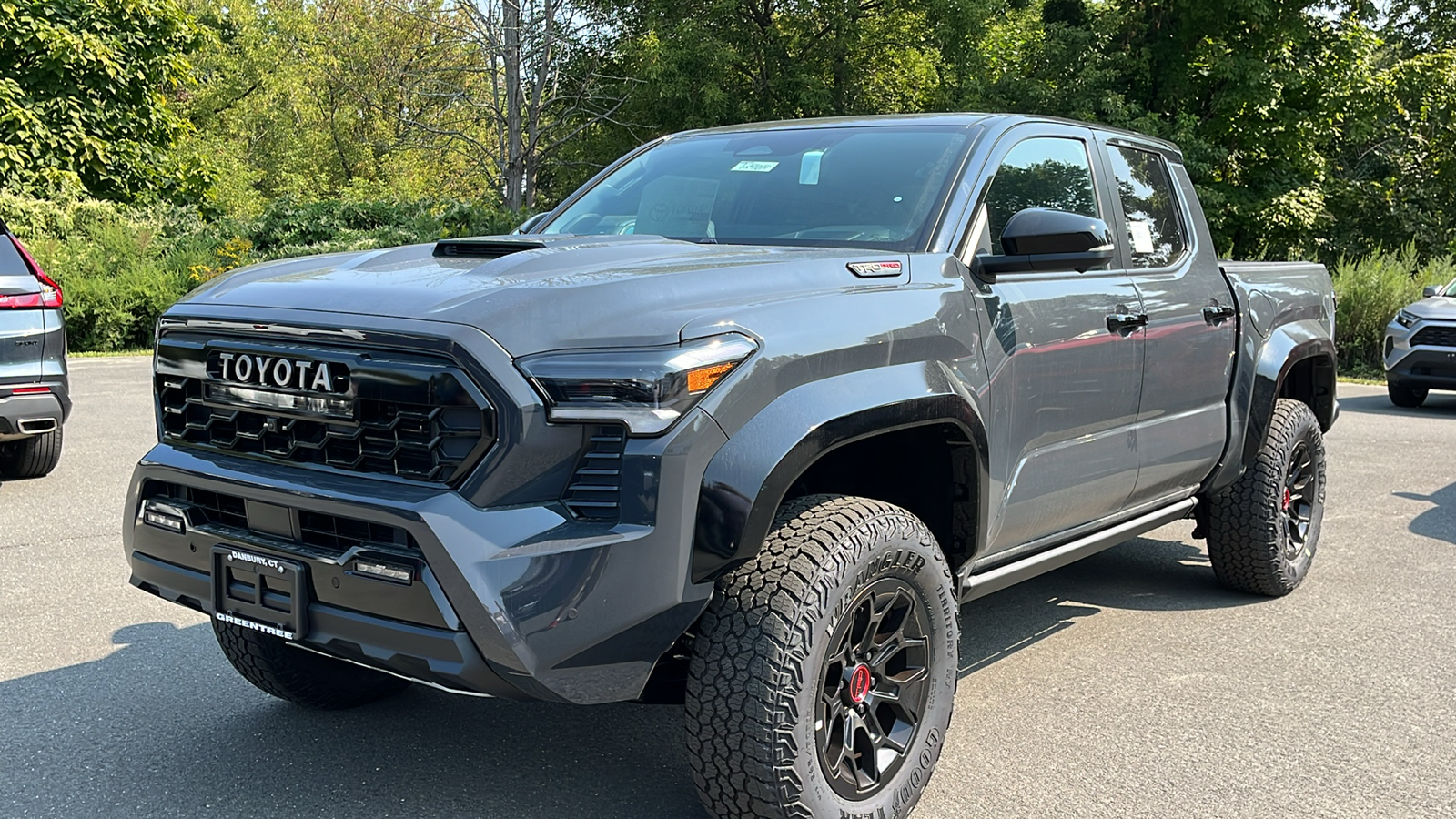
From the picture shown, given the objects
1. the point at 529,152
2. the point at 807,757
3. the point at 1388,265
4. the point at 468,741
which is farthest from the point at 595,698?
the point at 529,152

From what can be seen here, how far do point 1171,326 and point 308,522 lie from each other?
10.4 ft

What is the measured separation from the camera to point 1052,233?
3551 millimetres

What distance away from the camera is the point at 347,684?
409 centimetres

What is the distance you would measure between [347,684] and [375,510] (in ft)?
5.24

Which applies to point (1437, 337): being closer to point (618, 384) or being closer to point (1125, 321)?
point (1125, 321)

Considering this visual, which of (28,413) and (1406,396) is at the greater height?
(28,413)

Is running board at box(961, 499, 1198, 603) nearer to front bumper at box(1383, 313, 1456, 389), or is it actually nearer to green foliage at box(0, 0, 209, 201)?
front bumper at box(1383, 313, 1456, 389)

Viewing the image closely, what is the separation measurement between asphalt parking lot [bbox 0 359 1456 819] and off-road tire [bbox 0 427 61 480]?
2194mm

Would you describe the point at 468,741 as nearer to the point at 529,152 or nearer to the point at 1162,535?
the point at 1162,535

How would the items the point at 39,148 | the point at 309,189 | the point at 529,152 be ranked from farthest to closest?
the point at 309,189
the point at 529,152
the point at 39,148

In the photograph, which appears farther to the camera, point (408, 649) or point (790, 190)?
point (790, 190)

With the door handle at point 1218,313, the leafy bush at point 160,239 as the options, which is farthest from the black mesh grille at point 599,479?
the leafy bush at point 160,239

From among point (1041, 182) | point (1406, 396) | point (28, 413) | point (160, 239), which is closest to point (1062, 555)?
point (1041, 182)

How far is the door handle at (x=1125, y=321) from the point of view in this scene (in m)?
4.23
